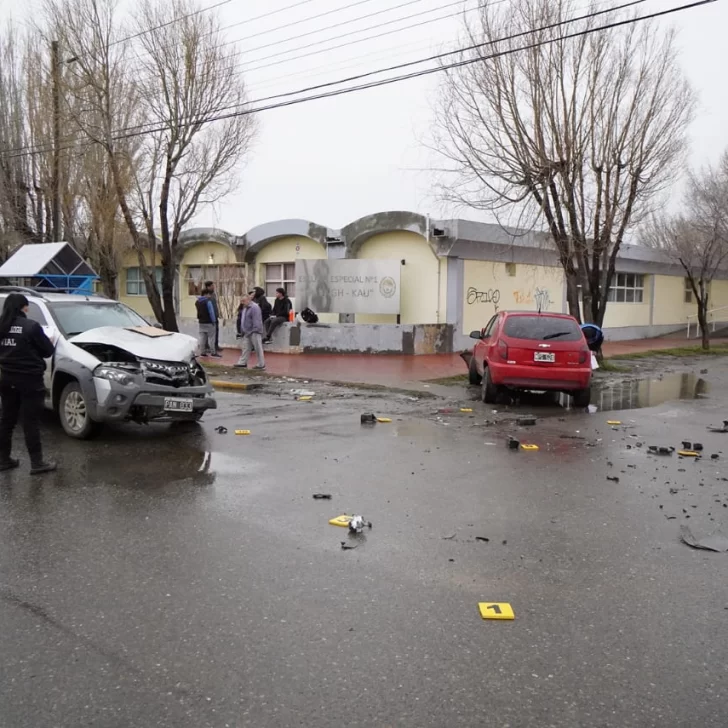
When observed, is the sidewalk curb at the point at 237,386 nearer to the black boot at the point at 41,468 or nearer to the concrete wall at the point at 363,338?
the concrete wall at the point at 363,338

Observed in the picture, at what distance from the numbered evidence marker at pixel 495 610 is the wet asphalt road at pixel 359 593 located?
0.19 feet

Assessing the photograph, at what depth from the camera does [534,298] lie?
985 inches

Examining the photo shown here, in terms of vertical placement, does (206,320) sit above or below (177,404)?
above

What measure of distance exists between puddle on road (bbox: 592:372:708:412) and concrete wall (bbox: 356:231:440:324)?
24.5 ft

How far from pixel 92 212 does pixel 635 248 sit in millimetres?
19786

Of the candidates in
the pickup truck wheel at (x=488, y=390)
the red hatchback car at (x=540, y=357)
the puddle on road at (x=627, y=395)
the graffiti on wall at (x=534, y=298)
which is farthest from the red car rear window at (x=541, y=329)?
the graffiti on wall at (x=534, y=298)

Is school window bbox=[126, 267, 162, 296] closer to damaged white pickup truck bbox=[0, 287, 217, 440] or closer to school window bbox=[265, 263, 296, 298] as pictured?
school window bbox=[265, 263, 296, 298]

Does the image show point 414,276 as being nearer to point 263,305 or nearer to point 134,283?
point 263,305

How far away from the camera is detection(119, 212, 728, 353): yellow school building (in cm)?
2039

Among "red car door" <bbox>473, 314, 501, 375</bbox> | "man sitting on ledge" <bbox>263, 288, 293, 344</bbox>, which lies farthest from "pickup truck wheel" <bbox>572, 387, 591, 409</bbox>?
"man sitting on ledge" <bbox>263, 288, 293, 344</bbox>

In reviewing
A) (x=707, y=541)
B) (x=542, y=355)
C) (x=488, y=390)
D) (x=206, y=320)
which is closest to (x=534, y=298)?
(x=206, y=320)

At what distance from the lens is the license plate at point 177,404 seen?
8469mm

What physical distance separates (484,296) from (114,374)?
16480mm

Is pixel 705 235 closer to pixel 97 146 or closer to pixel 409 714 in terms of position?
pixel 97 146
